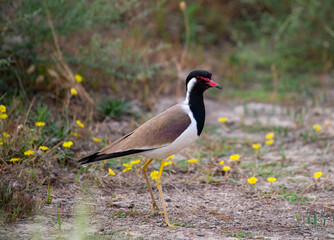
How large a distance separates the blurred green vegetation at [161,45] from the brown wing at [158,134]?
1.97m

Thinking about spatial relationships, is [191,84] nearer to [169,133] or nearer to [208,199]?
[169,133]

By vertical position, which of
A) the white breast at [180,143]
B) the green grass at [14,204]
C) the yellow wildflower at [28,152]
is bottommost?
the green grass at [14,204]

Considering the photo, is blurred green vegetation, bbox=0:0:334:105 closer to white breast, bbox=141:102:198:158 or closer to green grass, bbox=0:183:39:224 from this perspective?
green grass, bbox=0:183:39:224

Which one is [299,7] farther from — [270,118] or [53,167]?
[53,167]

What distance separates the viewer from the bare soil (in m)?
3.45

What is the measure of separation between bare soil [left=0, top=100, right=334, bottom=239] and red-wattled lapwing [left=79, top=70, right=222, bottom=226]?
13.8 inches

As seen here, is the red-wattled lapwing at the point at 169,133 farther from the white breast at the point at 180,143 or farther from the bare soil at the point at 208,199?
the bare soil at the point at 208,199

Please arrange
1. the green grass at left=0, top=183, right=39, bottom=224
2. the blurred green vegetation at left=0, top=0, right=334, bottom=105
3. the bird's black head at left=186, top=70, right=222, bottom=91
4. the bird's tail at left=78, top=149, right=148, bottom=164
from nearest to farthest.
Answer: the green grass at left=0, top=183, right=39, bottom=224, the bird's tail at left=78, top=149, right=148, bottom=164, the bird's black head at left=186, top=70, right=222, bottom=91, the blurred green vegetation at left=0, top=0, right=334, bottom=105

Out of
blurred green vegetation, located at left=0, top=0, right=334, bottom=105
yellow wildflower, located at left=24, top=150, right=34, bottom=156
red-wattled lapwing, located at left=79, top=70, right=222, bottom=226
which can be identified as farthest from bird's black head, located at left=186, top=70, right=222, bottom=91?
blurred green vegetation, located at left=0, top=0, right=334, bottom=105

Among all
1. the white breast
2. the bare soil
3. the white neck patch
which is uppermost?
the white neck patch

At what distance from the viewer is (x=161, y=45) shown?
6.59 m

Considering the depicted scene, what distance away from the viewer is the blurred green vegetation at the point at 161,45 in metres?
5.78

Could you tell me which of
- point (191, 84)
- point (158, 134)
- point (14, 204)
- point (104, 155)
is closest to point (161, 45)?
point (191, 84)

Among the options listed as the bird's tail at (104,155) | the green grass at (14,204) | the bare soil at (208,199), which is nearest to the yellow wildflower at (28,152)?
the bare soil at (208,199)
